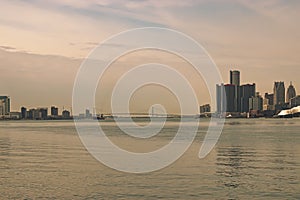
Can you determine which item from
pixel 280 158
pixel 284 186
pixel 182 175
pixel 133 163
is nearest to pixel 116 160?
pixel 133 163

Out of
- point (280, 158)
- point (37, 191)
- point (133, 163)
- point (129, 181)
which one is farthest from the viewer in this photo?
point (280, 158)

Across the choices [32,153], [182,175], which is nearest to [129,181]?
[182,175]

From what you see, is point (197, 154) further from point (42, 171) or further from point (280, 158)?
point (42, 171)

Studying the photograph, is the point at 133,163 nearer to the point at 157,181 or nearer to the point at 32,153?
the point at 157,181

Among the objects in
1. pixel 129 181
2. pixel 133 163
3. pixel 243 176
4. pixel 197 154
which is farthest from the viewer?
pixel 197 154

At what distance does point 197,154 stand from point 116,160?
38.4 ft

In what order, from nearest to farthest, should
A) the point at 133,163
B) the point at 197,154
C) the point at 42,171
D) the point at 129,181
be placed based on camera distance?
the point at 129,181 < the point at 42,171 < the point at 133,163 < the point at 197,154

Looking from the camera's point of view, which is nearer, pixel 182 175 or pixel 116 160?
pixel 182 175

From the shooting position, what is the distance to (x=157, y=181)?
120 feet

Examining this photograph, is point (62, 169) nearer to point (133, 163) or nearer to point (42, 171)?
point (42, 171)

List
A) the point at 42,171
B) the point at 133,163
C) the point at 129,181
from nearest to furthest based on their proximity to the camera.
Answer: the point at 129,181
the point at 42,171
the point at 133,163

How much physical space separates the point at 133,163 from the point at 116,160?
11.5 feet

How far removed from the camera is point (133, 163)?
48.7 m

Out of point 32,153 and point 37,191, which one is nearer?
point 37,191
